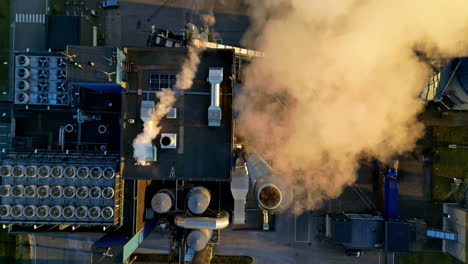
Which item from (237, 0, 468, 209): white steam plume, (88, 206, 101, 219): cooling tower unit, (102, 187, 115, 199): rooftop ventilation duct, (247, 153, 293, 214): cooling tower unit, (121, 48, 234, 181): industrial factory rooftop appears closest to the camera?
(247, 153, 293, 214): cooling tower unit

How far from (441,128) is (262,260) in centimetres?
1709

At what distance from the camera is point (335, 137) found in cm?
1761

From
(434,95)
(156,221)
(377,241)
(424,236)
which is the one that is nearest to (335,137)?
(434,95)

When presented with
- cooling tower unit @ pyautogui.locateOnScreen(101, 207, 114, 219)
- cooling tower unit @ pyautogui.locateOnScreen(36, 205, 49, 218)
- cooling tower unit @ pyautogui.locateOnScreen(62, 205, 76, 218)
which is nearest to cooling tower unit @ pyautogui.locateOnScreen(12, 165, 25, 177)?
cooling tower unit @ pyautogui.locateOnScreen(36, 205, 49, 218)

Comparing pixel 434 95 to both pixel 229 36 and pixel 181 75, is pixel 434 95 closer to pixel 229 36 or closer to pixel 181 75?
pixel 229 36

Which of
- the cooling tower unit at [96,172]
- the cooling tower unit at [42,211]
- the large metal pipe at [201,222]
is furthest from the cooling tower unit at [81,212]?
the large metal pipe at [201,222]

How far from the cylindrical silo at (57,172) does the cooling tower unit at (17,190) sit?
2097 millimetres

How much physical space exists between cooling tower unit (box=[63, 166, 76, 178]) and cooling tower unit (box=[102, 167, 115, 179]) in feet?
6.09

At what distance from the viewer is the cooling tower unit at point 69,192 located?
1474cm

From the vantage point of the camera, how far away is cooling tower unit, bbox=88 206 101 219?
577 inches

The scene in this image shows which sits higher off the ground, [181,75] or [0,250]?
[181,75]

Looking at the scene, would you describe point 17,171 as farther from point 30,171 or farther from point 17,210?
point 17,210

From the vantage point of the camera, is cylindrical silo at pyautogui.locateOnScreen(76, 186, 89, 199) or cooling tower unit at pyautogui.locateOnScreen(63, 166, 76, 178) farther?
cooling tower unit at pyautogui.locateOnScreen(63, 166, 76, 178)

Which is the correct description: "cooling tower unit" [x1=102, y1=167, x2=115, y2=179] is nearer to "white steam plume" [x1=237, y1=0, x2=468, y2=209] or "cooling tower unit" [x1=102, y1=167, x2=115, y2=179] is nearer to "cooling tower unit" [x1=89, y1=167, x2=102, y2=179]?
"cooling tower unit" [x1=89, y1=167, x2=102, y2=179]
